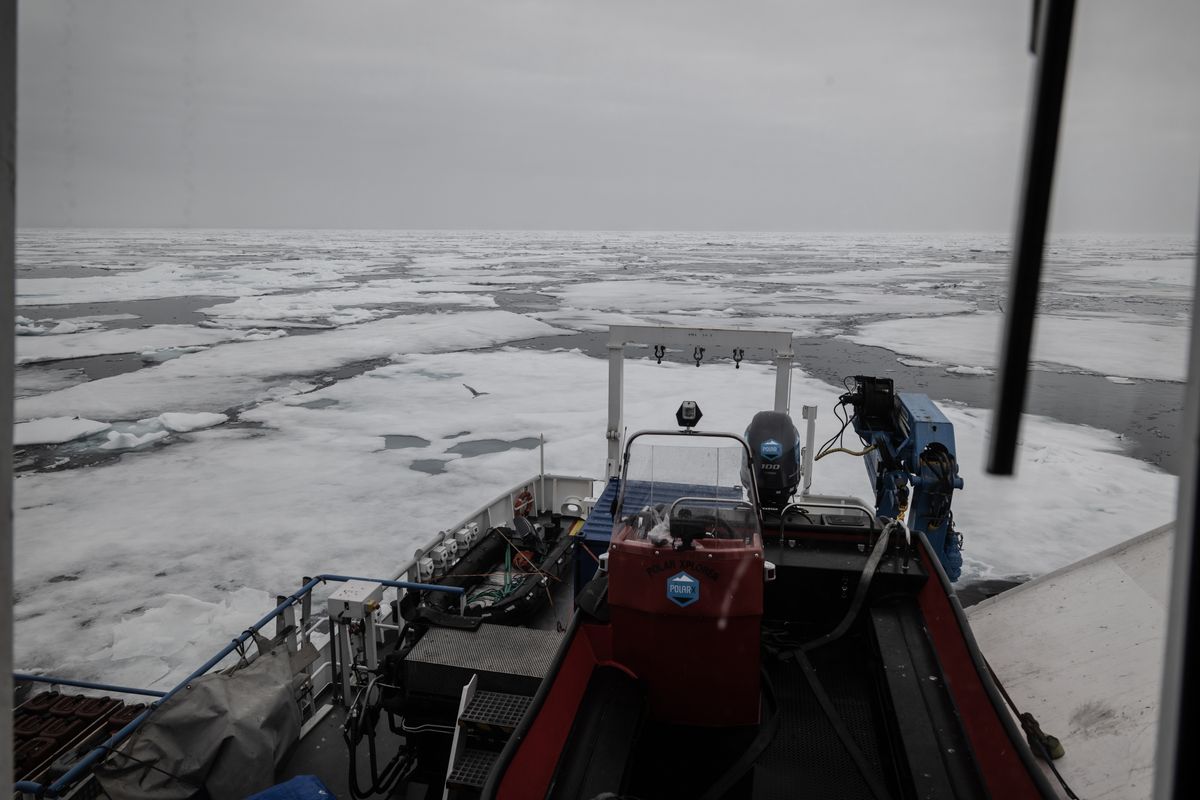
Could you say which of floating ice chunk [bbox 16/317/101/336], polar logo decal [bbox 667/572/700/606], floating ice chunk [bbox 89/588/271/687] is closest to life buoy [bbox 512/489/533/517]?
floating ice chunk [bbox 89/588/271/687]

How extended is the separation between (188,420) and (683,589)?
14.7 metres

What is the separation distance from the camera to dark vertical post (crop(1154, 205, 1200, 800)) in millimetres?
661

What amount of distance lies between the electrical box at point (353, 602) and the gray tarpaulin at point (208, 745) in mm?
643

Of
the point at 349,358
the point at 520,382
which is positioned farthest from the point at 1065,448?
the point at 349,358

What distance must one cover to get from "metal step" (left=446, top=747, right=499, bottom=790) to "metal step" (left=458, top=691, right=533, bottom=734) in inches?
5.0

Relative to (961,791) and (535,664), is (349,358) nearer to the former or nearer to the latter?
(535,664)

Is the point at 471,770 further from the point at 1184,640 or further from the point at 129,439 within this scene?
the point at 129,439

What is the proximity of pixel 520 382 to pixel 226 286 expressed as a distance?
30564 millimetres

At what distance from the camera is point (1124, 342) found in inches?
883

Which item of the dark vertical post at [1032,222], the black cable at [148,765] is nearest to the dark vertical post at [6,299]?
the dark vertical post at [1032,222]

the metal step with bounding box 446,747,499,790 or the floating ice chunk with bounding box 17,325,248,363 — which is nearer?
the metal step with bounding box 446,747,499,790

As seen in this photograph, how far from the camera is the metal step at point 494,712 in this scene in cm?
384

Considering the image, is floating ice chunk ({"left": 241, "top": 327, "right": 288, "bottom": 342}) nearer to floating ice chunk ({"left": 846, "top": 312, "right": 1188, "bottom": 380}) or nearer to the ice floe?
the ice floe

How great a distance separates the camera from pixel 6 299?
830 mm
